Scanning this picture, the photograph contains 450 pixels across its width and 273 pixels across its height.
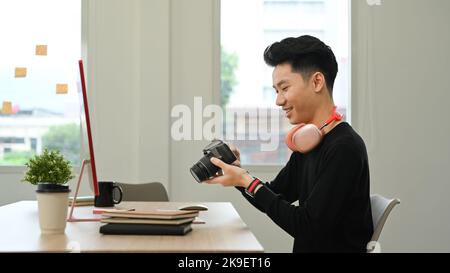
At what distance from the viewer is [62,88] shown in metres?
4.01

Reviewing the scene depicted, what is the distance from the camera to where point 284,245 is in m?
3.95

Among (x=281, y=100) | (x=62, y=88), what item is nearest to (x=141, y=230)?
(x=281, y=100)

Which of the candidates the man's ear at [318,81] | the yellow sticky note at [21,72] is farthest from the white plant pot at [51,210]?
the yellow sticky note at [21,72]

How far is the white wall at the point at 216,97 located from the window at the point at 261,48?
0.09m

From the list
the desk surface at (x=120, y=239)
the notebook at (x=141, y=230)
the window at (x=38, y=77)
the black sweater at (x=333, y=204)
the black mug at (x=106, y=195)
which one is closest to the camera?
the desk surface at (x=120, y=239)

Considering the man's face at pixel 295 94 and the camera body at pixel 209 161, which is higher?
the man's face at pixel 295 94

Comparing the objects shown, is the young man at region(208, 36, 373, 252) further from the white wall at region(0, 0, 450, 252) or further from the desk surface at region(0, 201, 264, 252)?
the white wall at region(0, 0, 450, 252)

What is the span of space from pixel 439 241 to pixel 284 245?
102cm

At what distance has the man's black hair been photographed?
72.4 inches

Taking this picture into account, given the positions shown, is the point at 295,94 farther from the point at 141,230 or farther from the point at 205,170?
the point at 141,230

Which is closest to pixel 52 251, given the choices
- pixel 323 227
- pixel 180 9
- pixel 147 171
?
pixel 323 227

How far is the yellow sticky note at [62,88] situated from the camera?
4.01m

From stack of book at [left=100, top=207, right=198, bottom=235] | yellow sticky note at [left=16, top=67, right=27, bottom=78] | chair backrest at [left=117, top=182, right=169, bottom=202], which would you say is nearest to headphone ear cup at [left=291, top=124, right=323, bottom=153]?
stack of book at [left=100, top=207, right=198, bottom=235]

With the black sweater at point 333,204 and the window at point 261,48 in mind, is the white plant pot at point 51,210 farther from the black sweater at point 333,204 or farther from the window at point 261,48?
the window at point 261,48
